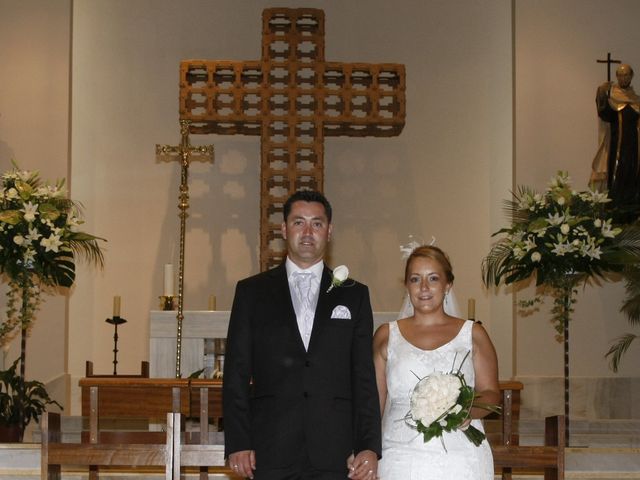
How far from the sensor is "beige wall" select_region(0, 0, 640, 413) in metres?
9.62

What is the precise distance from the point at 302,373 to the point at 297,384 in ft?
0.14

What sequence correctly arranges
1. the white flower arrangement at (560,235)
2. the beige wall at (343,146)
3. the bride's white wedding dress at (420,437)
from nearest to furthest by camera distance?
the bride's white wedding dress at (420,437), the white flower arrangement at (560,235), the beige wall at (343,146)

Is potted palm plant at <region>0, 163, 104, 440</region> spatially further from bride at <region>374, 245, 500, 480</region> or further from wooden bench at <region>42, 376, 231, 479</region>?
bride at <region>374, 245, 500, 480</region>

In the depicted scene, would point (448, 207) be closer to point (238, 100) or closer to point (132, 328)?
point (238, 100)

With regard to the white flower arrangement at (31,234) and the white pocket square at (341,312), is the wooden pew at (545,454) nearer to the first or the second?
the white pocket square at (341,312)

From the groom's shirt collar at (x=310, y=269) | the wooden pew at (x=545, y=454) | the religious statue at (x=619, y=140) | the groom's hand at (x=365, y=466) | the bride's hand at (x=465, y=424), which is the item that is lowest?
the wooden pew at (x=545, y=454)

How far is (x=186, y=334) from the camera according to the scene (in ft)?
25.3

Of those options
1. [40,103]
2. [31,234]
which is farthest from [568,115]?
[31,234]

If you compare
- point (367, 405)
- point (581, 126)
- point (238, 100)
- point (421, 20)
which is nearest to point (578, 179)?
point (581, 126)

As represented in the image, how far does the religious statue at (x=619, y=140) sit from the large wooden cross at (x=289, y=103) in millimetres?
1814

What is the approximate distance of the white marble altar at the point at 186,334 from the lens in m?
7.68

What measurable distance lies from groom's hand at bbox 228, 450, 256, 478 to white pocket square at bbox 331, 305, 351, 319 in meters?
0.58

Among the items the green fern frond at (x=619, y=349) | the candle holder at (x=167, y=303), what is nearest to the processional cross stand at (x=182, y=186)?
the candle holder at (x=167, y=303)

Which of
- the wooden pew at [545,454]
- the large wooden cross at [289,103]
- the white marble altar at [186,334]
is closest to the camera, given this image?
the wooden pew at [545,454]
